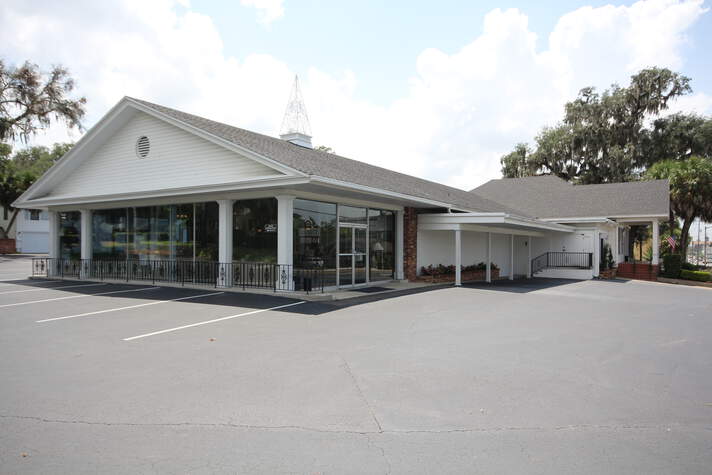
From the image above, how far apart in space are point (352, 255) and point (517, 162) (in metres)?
34.5

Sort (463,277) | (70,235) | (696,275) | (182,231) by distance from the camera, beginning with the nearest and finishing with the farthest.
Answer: (182,231) < (463,277) < (70,235) < (696,275)

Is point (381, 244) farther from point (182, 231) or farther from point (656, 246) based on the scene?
point (656, 246)

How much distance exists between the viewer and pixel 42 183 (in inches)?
725

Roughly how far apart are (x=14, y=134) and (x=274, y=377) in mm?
40585

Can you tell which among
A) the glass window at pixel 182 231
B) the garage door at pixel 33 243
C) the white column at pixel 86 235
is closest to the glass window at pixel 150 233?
the glass window at pixel 182 231

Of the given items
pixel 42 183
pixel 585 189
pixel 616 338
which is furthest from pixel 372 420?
pixel 585 189

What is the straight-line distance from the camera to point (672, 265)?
23453mm

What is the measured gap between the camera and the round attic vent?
15680mm

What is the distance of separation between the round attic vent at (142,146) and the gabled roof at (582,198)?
67.1 feet

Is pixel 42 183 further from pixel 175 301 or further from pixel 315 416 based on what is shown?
pixel 315 416

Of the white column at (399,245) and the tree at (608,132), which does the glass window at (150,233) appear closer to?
the white column at (399,245)

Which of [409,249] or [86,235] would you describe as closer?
[409,249]

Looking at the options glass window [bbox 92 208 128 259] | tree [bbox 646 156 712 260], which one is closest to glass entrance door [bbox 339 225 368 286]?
glass window [bbox 92 208 128 259]

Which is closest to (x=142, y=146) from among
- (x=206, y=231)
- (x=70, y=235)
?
(x=206, y=231)
